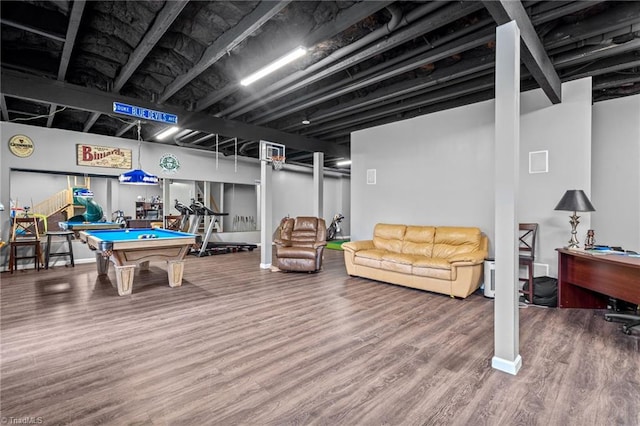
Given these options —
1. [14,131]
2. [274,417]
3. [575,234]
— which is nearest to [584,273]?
[575,234]

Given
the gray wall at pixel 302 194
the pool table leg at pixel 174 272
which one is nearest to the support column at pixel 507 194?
the pool table leg at pixel 174 272

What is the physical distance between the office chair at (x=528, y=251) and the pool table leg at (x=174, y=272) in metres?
4.85

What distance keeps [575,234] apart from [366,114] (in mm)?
3693

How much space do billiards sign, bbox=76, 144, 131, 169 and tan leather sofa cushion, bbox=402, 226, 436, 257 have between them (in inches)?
256

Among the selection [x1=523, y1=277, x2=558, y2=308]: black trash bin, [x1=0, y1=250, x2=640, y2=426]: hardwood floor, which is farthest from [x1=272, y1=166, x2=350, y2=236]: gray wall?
[x1=523, y1=277, x2=558, y2=308]: black trash bin

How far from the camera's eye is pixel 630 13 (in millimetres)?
2654

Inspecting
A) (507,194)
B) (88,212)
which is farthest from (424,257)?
(88,212)

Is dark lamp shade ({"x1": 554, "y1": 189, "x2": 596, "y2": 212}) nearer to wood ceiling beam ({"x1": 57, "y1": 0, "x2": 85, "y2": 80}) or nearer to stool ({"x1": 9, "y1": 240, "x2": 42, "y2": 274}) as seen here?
wood ceiling beam ({"x1": 57, "y1": 0, "x2": 85, "y2": 80})

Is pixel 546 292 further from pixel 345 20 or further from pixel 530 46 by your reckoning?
pixel 345 20

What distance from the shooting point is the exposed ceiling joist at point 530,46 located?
2.17 metres

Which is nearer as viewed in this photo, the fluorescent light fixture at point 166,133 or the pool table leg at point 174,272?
the pool table leg at point 174,272

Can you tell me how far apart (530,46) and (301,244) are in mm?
4540

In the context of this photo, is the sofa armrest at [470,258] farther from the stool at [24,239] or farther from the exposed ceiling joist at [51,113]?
the stool at [24,239]

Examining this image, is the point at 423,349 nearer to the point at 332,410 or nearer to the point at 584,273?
the point at 332,410
